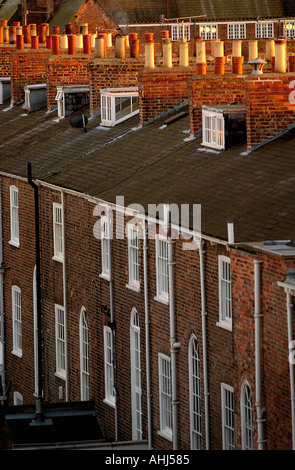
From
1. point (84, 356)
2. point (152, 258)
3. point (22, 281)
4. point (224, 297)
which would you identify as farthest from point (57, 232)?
point (224, 297)

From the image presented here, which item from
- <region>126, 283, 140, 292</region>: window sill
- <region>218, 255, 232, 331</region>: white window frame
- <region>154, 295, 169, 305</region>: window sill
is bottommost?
<region>126, 283, 140, 292</region>: window sill

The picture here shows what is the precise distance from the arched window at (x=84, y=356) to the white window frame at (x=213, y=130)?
21.3 feet

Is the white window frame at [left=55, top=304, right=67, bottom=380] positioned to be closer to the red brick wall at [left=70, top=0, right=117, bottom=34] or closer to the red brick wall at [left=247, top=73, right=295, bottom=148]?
the red brick wall at [left=247, top=73, right=295, bottom=148]

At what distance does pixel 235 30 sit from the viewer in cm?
10900

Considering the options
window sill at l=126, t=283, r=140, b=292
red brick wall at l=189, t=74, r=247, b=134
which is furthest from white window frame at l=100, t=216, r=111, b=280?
red brick wall at l=189, t=74, r=247, b=134

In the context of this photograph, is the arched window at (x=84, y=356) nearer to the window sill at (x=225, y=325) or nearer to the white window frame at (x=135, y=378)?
the white window frame at (x=135, y=378)

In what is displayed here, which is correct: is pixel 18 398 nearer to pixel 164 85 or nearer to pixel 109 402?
pixel 109 402

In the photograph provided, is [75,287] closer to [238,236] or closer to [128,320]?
[128,320]

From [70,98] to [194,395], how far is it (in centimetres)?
2120

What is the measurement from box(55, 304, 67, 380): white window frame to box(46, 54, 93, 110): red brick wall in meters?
13.1

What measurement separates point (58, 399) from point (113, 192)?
8.63 meters

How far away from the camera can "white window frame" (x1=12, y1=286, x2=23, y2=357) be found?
173 feet

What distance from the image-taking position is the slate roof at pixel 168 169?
120ft

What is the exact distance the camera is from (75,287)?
4697cm
